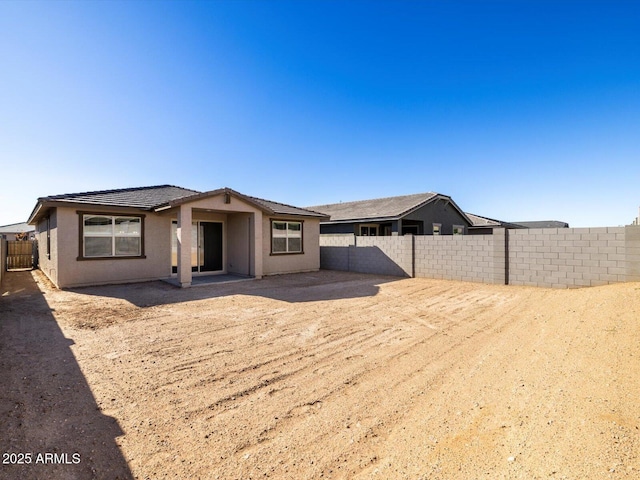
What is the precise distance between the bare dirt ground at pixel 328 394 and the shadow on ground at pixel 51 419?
16 millimetres

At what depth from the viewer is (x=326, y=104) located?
1440 cm

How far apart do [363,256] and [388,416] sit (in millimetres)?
12105

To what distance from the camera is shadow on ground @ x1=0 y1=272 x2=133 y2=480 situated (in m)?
2.22

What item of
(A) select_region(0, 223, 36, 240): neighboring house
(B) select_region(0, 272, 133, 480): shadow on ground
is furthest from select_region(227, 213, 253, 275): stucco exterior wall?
(A) select_region(0, 223, 36, 240): neighboring house

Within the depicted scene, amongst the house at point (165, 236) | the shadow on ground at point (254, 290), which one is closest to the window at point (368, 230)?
the house at point (165, 236)

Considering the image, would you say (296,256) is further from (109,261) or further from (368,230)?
(368,230)

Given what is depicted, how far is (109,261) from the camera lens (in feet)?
34.6

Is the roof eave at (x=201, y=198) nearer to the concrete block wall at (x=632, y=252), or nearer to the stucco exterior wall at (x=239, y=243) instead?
the stucco exterior wall at (x=239, y=243)

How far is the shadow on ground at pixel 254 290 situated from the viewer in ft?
28.4

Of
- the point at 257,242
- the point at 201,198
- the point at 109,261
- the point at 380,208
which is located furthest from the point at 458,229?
the point at 109,261

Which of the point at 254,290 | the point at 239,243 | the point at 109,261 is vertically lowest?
the point at 254,290

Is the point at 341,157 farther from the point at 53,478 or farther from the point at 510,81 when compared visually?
the point at 53,478

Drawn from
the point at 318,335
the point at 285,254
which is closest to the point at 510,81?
the point at 285,254

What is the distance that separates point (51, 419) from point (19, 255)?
20.5 meters
